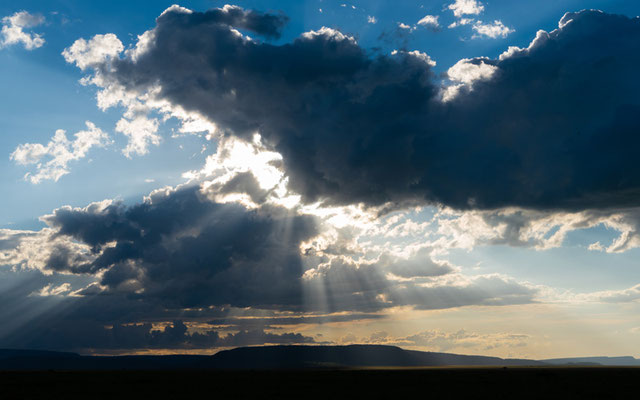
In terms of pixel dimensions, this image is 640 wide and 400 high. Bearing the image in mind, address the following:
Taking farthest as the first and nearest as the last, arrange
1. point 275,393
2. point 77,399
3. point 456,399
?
point 275,393 → point 77,399 → point 456,399

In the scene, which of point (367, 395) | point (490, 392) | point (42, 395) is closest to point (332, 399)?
point (367, 395)

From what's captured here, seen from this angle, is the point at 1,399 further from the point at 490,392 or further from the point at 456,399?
the point at 490,392

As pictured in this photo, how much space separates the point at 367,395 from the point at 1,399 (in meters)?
50.0

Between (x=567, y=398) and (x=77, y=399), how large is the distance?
6439 cm

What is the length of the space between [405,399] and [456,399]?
6.38 m

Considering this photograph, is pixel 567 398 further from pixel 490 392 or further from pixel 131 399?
pixel 131 399

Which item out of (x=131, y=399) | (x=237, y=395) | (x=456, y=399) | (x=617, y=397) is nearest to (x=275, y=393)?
(x=237, y=395)

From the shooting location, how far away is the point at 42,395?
7681 cm

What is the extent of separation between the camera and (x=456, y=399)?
2591 inches

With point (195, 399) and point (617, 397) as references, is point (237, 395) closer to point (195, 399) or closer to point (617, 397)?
point (195, 399)

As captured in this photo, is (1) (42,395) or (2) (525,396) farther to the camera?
(1) (42,395)

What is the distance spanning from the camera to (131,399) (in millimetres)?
69000

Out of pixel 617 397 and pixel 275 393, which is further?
pixel 275 393

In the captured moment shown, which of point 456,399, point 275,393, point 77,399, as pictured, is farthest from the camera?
point 275,393
